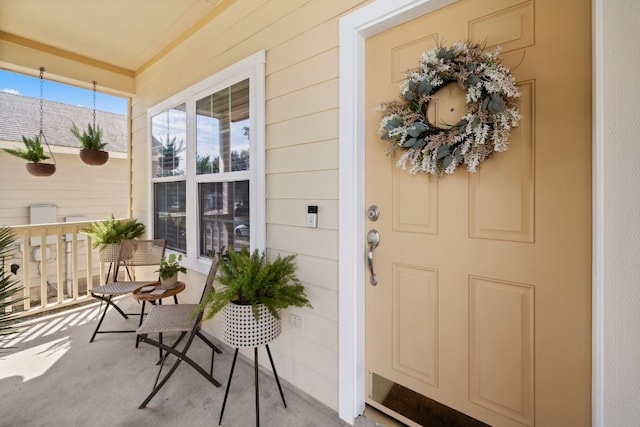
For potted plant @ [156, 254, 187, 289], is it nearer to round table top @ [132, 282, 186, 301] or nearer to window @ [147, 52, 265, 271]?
round table top @ [132, 282, 186, 301]

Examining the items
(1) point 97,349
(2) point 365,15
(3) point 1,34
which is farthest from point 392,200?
(3) point 1,34

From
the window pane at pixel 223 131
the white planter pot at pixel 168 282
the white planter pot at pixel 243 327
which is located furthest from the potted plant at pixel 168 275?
the white planter pot at pixel 243 327

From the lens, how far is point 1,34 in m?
3.06

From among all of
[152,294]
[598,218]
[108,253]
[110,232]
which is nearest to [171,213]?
[110,232]

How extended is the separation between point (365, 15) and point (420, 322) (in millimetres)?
1675

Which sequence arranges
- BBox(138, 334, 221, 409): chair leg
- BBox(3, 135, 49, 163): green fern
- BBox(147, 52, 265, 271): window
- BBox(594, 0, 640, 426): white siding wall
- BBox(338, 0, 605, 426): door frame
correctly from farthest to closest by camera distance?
1. BBox(3, 135, 49, 163): green fern
2. BBox(147, 52, 265, 271): window
3. BBox(138, 334, 221, 409): chair leg
4. BBox(338, 0, 605, 426): door frame
5. BBox(594, 0, 640, 426): white siding wall

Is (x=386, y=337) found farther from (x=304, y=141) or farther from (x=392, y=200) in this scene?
(x=304, y=141)

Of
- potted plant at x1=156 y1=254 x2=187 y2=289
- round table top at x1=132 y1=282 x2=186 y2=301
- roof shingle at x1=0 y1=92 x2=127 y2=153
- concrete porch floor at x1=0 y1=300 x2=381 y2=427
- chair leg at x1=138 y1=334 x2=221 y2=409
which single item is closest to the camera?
concrete porch floor at x1=0 y1=300 x2=381 y2=427

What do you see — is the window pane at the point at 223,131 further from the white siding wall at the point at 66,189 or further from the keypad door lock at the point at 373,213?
the white siding wall at the point at 66,189

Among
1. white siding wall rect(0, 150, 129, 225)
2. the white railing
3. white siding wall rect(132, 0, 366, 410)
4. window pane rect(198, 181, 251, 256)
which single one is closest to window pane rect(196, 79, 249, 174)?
window pane rect(198, 181, 251, 256)

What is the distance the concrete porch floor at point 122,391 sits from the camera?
177cm

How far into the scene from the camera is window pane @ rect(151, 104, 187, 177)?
3.16m

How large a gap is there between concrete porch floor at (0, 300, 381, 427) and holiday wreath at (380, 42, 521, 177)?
4.97ft

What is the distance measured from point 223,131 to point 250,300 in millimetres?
1594
